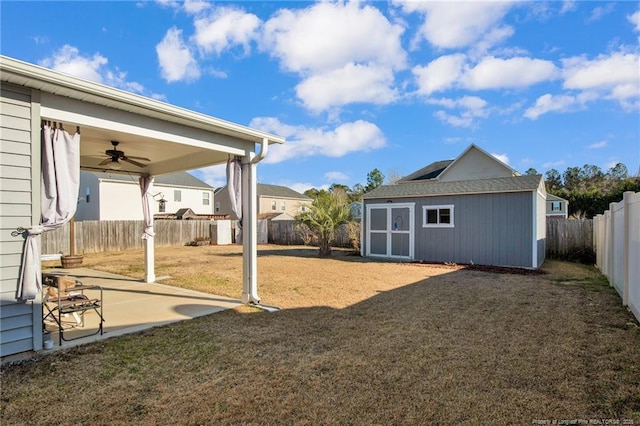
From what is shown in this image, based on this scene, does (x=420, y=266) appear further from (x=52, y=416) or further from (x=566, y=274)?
(x=52, y=416)

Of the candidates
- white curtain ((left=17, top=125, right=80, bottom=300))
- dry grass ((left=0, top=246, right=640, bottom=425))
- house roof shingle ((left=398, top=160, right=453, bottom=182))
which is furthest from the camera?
house roof shingle ((left=398, top=160, right=453, bottom=182))

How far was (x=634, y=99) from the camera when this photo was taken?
1207 cm

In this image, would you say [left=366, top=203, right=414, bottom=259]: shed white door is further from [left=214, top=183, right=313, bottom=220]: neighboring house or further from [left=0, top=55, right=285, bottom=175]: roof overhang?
[left=214, top=183, right=313, bottom=220]: neighboring house

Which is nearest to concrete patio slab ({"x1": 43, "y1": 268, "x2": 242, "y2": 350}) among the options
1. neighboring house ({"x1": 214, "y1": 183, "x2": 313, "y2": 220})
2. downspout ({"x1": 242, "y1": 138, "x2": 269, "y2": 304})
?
downspout ({"x1": 242, "y1": 138, "x2": 269, "y2": 304})

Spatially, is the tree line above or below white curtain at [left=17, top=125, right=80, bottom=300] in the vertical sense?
above

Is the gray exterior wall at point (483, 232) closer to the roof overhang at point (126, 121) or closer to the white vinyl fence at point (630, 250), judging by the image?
the white vinyl fence at point (630, 250)

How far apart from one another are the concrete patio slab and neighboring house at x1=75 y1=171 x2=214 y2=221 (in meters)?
14.1

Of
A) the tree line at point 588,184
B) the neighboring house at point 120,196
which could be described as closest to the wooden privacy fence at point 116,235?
the neighboring house at point 120,196

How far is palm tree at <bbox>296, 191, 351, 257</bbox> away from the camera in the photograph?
45.9 ft

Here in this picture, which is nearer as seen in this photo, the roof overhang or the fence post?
the roof overhang

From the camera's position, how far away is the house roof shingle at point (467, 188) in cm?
1050

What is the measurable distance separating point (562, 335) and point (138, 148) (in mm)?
7390

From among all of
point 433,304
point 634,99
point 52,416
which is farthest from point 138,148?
point 634,99

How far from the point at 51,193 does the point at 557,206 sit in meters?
35.1
